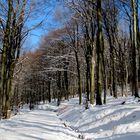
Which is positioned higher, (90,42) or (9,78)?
(90,42)

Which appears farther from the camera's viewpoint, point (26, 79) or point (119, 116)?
point (26, 79)

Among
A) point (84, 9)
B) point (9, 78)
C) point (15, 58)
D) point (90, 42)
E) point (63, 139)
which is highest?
point (84, 9)

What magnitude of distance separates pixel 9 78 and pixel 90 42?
359 inches

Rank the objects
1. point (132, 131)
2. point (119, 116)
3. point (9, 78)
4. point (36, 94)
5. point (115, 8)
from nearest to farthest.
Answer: point (132, 131) → point (119, 116) → point (9, 78) → point (115, 8) → point (36, 94)

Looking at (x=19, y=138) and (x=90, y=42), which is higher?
(x=90, y=42)

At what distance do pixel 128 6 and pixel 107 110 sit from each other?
51.0 ft

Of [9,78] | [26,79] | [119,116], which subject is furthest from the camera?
[26,79]

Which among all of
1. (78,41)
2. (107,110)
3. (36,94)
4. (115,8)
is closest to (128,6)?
(115,8)

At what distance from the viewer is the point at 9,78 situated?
22344 millimetres

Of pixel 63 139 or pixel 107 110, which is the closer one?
pixel 63 139

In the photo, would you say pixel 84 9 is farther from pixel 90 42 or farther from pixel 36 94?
pixel 36 94

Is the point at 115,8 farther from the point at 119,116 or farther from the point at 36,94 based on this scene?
the point at 36,94

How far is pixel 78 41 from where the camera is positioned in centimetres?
3831

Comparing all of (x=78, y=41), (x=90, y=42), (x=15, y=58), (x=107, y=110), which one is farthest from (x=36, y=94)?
(x=107, y=110)
